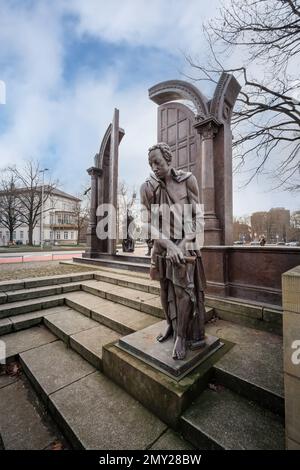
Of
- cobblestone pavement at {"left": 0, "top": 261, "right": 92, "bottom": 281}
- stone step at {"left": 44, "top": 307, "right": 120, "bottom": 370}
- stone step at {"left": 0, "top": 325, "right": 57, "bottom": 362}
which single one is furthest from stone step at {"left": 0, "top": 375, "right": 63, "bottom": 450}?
cobblestone pavement at {"left": 0, "top": 261, "right": 92, "bottom": 281}

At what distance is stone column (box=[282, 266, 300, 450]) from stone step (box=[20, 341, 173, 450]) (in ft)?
3.65

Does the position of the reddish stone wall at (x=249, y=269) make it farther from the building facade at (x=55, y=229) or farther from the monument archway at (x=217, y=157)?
the building facade at (x=55, y=229)

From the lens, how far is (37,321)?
4137 millimetres

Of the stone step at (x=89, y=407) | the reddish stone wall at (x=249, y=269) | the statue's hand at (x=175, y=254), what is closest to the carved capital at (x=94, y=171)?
the reddish stone wall at (x=249, y=269)

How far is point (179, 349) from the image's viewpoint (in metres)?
2.27

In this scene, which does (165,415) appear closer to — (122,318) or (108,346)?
(108,346)

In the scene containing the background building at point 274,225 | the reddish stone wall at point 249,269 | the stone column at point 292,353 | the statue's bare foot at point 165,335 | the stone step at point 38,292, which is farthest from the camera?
the background building at point 274,225

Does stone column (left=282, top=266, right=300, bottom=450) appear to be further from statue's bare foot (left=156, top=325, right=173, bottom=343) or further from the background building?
the background building

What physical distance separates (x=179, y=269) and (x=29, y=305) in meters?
3.78

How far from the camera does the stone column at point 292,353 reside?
1385mm

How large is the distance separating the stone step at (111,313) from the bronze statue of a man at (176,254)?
38.5 inches

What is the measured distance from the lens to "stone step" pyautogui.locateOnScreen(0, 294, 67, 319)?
163 inches

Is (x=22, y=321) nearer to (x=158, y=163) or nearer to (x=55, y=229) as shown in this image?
(x=158, y=163)

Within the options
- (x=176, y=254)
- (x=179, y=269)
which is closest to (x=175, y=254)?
(x=176, y=254)
